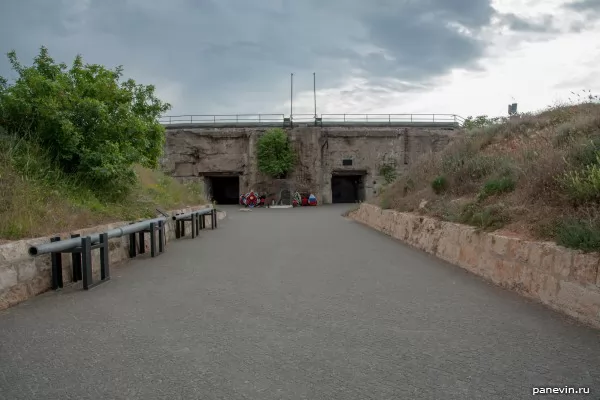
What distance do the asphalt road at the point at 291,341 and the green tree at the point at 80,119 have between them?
324 cm

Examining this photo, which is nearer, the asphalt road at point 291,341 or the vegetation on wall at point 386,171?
the asphalt road at point 291,341

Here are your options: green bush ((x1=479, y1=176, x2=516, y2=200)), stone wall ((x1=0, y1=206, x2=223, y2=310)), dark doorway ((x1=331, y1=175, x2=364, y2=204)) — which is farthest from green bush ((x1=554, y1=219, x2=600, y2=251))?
dark doorway ((x1=331, y1=175, x2=364, y2=204))

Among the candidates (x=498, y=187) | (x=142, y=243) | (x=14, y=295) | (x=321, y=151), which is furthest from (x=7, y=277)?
(x=321, y=151)

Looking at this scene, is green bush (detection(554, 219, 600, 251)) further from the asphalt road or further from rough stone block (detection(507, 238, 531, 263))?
the asphalt road

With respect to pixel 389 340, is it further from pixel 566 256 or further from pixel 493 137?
pixel 493 137

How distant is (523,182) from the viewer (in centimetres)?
694

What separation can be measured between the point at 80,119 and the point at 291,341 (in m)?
7.06

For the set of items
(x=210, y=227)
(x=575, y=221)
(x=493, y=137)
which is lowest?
(x=210, y=227)

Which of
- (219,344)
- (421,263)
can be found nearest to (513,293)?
(421,263)

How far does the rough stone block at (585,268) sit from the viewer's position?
3887 mm

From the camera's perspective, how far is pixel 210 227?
14469 millimetres

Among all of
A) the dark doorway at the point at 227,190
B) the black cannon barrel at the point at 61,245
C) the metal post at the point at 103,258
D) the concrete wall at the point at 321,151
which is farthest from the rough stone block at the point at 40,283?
the dark doorway at the point at 227,190

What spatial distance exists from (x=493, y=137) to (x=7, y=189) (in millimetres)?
12101

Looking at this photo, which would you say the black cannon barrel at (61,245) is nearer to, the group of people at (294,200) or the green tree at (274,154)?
the group of people at (294,200)
